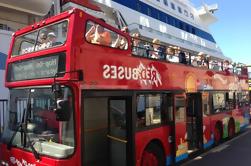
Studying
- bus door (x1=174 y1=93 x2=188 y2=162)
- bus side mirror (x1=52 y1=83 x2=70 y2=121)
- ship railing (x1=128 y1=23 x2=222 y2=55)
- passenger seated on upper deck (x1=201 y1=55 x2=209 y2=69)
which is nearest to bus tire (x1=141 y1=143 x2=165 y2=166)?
bus door (x1=174 y1=93 x2=188 y2=162)

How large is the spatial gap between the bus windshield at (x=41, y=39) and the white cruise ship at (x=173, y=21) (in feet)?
37.8

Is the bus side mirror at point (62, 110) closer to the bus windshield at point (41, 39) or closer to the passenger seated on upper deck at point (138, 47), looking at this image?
the bus windshield at point (41, 39)

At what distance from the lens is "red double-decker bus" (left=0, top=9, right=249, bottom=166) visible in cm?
566

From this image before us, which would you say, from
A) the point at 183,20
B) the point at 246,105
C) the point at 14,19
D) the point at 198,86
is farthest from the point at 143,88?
the point at 183,20

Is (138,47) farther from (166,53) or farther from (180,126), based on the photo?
(180,126)

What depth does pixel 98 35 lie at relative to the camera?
6359mm

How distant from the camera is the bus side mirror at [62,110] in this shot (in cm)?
526

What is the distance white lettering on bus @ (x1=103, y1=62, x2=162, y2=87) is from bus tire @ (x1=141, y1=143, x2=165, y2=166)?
1.38 meters

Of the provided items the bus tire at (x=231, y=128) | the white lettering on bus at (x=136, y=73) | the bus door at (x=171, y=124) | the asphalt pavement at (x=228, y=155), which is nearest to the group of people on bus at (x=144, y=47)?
the white lettering on bus at (x=136, y=73)

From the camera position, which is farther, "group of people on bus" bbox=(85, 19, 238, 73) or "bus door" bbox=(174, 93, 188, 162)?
"bus door" bbox=(174, 93, 188, 162)

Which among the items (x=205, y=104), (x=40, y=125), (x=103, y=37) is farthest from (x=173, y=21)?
(x=40, y=125)

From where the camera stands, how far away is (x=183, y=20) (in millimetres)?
29719

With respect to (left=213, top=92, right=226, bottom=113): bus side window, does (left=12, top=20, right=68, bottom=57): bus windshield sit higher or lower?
higher

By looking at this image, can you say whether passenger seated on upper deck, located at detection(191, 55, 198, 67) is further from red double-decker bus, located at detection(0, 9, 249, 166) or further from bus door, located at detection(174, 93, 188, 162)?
bus door, located at detection(174, 93, 188, 162)
